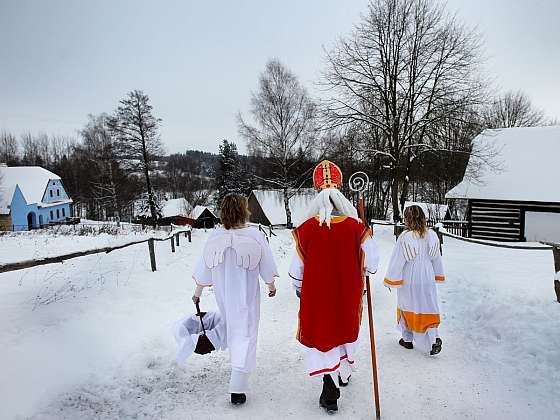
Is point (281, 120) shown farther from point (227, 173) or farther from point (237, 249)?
point (237, 249)

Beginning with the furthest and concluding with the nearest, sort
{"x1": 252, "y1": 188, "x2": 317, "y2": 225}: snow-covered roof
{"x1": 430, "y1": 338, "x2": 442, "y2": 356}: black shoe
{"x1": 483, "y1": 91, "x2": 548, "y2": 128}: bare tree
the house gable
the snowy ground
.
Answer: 1. the house gable
2. {"x1": 483, "y1": 91, "x2": 548, "y2": 128}: bare tree
3. {"x1": 252, "y1": 188, "x2": 317, "y2": 225}: snow-covered roof
4. {"x1": 430, "y1": 338, "x2": 442, "y2": 356}: black shoe
5. the snowy ground

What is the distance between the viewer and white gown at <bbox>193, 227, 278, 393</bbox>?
3211 mm

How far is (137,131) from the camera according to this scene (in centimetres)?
2741

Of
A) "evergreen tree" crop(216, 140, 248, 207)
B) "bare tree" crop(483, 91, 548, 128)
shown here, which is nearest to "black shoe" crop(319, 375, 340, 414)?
"bare tree" crop(483, 91, 548, 128)

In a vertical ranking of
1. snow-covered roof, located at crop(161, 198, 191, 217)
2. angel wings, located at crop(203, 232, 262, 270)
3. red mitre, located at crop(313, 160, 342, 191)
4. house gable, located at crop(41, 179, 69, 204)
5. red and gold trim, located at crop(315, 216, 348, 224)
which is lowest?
snow-covered roof, located at crop(161, 198, 191, 217)

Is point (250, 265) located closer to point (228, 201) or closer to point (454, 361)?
point (228, 201)

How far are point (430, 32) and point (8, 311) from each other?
16.0 meters

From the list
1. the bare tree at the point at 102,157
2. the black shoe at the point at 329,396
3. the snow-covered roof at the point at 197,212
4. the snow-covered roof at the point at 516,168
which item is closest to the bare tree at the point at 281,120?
the snow-covered roof at the point at 516,168

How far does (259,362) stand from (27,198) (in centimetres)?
3422

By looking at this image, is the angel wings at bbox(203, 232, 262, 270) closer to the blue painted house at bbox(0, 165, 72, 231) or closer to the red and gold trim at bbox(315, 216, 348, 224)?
the red and gold trim at bbox(315, 216, 348, 224)

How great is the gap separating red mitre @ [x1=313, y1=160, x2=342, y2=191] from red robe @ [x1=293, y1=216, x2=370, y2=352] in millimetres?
385

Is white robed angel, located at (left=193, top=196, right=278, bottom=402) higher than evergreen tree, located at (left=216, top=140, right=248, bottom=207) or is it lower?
lower

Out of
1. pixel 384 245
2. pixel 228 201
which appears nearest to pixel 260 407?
pixel 228 201

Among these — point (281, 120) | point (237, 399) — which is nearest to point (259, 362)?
point (237, 399)
